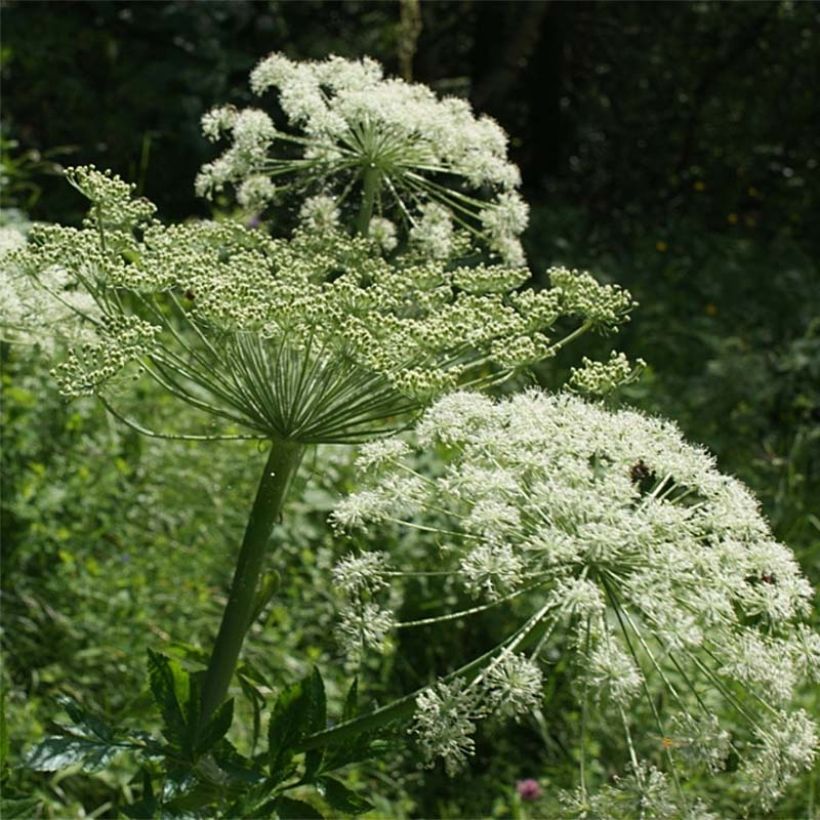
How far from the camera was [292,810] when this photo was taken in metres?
2.27

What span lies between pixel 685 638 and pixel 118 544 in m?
3.58

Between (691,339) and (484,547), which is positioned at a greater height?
(691,339)

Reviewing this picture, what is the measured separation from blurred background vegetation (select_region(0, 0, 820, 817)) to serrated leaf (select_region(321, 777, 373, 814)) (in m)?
0.55

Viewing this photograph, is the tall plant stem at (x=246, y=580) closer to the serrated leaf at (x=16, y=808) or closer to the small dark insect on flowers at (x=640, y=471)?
the serrated leaf at (x=16, y=808)

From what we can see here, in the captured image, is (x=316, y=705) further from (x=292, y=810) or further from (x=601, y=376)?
(x=601, y=376)

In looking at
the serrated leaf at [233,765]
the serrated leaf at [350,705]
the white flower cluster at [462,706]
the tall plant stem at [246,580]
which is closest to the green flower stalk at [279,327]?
the tall plant stem at [246,580]

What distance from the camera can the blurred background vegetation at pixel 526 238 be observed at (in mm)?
4602

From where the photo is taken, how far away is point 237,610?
7.83 ft

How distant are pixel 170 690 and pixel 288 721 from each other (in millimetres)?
226

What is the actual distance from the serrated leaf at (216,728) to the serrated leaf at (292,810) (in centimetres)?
15

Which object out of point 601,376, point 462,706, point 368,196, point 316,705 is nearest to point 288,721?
point 316,705

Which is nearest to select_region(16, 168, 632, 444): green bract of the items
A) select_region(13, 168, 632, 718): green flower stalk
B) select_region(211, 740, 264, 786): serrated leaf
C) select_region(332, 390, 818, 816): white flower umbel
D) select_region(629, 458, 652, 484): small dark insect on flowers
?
select_region(13, 168, 632, 718): green flower stalk

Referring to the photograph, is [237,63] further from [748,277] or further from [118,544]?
[118,544]

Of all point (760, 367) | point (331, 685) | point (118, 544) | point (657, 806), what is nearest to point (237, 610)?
point (657, 806)
